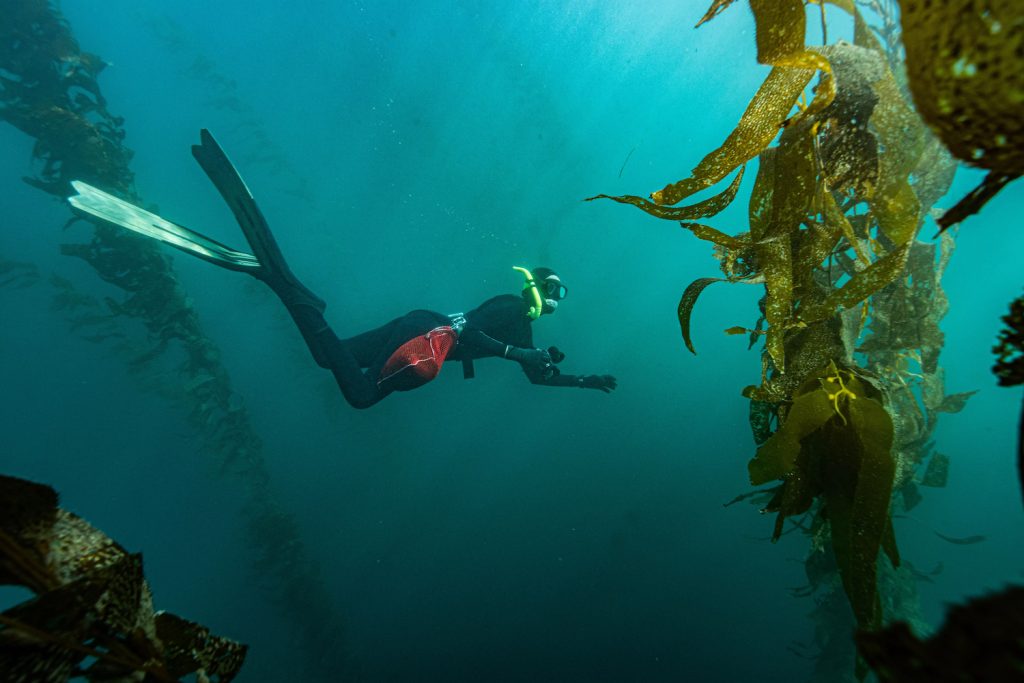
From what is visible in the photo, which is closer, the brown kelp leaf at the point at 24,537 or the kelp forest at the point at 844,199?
the kelp forest at the point at 844,199

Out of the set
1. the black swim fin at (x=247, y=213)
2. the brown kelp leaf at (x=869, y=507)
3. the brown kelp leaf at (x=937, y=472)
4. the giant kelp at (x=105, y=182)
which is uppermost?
the giant kelp at (x=105, y=182)

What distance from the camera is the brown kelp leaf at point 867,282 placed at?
129 centimetres

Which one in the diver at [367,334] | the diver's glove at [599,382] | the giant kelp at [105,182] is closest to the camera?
the diver at [367,334]

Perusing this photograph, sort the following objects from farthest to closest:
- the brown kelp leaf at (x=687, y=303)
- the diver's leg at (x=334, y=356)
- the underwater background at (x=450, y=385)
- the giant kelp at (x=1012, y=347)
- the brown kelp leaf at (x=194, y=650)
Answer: the underwater background at (x=450, y=385), the diver's leg at (x=334, y=356), the brown kelp leaf at (x=687, y=303), the brown kelp leaf at (x=194, y=650), the giant kelp at (x=1012, y=347)

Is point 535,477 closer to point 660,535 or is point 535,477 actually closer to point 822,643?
point 660,535

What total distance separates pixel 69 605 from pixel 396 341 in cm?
561

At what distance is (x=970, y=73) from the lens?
0.50 meters

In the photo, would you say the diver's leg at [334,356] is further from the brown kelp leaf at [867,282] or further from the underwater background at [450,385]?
the underwater background at [450,385]

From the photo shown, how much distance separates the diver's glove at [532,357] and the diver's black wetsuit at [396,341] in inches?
2.6

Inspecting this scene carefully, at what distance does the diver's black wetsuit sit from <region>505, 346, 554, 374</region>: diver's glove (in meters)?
0.07

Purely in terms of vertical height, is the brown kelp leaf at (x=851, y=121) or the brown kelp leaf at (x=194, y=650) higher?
the brown kelp leaf at (x=851, y=121)

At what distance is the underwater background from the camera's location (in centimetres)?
1470

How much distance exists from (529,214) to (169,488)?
28.4m

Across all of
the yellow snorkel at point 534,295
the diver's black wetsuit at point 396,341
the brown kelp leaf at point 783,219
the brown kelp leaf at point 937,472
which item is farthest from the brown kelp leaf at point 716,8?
the yellow snorkel at point 534,295
